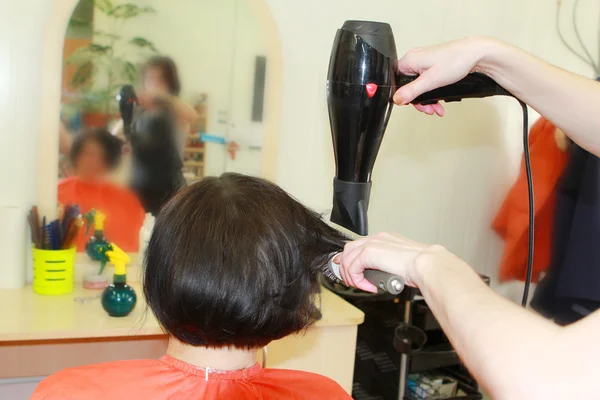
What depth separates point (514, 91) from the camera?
1.04 metres

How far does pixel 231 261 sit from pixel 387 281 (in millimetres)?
351

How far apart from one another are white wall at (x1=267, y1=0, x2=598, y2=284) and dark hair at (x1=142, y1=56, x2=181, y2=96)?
369 millimetres

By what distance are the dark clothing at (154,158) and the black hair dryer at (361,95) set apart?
1044 millimetres

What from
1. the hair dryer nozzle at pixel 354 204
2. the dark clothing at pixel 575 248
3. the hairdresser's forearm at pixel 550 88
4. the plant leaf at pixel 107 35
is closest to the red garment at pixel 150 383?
the hair dryer nozzle at pixel 354 204

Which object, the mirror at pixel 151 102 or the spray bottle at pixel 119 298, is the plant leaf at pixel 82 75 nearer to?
the mirror at pixel 151 102

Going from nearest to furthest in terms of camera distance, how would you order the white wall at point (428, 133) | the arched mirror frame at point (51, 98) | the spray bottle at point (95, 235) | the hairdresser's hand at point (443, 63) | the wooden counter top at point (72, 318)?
the hairdresser's hand at point (443, 63)
the wooden counter top at point (72, 318)
the arched mirror frame at point (51, 98)
the spray bottle at point (95, 235)
the white wall at point (428, 133)

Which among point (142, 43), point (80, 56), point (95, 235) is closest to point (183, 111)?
point (142, 43)

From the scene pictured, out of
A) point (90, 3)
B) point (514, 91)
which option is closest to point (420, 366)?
point (514, 91)

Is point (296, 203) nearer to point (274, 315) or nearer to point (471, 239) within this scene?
point (274, 315)

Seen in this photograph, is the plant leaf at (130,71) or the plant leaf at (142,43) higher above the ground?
the plant leaf at (142,43)

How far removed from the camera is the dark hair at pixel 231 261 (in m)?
1.00

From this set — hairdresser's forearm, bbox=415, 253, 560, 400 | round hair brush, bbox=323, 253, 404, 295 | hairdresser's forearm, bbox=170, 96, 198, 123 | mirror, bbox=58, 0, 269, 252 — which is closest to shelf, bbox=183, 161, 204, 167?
mirror, bbox=58, 0, 269, 252

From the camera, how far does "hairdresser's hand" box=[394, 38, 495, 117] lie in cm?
98

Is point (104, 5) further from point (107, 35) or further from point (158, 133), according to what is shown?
point (158, 133)
